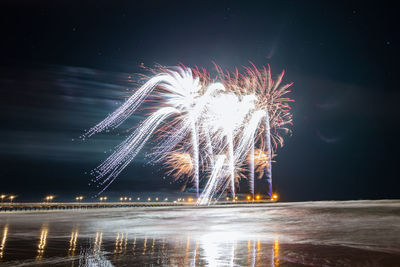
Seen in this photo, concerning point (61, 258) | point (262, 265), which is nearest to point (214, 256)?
point (262, 265)

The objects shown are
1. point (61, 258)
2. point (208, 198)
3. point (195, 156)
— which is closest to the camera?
point (61, 258)

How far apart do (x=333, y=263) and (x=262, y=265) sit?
229 centimetres

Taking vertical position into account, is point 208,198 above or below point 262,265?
above

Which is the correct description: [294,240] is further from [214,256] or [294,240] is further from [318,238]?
[214,256]

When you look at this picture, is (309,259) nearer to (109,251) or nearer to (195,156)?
(109,251)

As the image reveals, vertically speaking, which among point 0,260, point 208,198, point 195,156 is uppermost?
point 195,156

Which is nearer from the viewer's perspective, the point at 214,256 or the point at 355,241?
the point at 214,256

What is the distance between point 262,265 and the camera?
10.0 m

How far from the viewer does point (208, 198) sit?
80938mm

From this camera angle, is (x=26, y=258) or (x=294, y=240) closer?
(x=26, y=258)

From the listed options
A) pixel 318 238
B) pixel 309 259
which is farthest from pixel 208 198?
pixel 309 259

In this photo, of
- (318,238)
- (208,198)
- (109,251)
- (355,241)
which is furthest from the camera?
(208,198)

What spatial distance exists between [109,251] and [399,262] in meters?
10.2

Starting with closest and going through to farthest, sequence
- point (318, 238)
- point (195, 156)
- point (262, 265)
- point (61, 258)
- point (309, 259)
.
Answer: point (262, 265), point (309, 259), point (61, 258), point (318, 238), point (195, 156)
